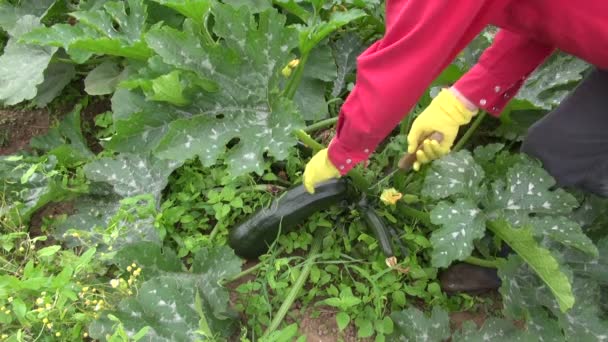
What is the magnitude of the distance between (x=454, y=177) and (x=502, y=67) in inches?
17.3

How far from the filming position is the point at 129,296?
2.23 metres

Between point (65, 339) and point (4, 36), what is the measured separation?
2106 mm

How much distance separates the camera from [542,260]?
6.20ft

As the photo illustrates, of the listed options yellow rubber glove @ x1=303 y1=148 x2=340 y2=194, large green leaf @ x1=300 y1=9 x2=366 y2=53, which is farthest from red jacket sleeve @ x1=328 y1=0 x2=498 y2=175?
large green leaf @ x1=300 y1=9 x2=366 y2=53

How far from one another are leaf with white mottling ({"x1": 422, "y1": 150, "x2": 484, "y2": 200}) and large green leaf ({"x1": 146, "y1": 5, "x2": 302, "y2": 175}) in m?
0.55

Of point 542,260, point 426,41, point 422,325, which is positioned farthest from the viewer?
point 422,325

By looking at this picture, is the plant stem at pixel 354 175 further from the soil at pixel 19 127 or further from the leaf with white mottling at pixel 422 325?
the soil at pixel 19 127

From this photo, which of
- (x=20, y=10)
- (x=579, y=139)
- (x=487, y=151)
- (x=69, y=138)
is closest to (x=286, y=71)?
(x=487, y=151)

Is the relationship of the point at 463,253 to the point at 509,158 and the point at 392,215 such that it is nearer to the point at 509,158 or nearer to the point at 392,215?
the point at 509,158

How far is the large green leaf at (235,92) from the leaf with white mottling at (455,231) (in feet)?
2.04

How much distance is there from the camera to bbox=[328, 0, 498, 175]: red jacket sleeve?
1.33m

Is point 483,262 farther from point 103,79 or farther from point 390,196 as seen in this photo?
point 103,79

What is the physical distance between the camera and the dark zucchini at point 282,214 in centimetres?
255

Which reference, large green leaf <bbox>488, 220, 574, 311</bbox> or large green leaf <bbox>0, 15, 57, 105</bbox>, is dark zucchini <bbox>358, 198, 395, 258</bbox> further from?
large green leaf <bbox>0, 15, 57, 105</bbox>
